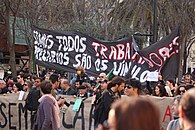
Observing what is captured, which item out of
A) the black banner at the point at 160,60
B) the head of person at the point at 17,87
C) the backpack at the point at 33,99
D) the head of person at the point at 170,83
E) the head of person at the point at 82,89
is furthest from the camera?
the head of person at the point at 17,87

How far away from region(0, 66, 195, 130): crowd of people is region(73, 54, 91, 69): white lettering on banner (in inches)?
22.7

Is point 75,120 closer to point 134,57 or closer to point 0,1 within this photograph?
point 134,57

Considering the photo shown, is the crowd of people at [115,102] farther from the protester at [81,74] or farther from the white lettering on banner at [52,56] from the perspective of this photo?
the white lettering on banner at [52,56]

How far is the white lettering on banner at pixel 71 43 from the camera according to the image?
38.4 feet

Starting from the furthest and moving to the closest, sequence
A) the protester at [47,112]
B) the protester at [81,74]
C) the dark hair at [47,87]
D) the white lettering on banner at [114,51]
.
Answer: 1. the white lettering on banner at [114,51]
2. the protester at [81,74]
3. the dark hair at [47,87]
4. the protester at [47,112]

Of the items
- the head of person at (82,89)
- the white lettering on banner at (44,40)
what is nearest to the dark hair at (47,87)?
the head of person at (82,89)

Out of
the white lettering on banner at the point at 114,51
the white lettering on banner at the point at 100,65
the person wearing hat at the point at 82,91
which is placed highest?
the white lettering on banner at the point at 114,51

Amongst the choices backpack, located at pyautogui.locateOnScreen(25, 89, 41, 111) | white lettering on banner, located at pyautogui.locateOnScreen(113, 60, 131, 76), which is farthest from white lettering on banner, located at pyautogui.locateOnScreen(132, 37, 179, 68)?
backpack, located at pyautogui.locateOnScreen(25, 89, 41, 111)

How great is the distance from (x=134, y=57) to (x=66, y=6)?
1880cm

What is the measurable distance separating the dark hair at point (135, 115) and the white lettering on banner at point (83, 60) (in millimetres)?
9005

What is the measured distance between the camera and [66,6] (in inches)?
1143

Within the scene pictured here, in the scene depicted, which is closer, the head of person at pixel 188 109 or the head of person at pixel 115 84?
the head of person at pixel 188 109

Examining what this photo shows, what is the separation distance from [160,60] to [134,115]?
8.03 metres

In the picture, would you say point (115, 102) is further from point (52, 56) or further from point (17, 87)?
point (52, 56)
